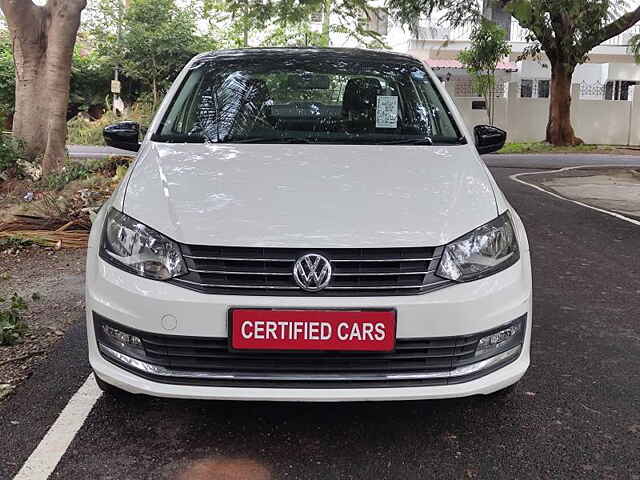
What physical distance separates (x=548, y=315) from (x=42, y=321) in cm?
301

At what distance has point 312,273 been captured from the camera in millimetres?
2510

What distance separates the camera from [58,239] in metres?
6.44

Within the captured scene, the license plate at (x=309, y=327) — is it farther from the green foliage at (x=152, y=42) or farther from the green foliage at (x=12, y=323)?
the green foliage at (x=152, y=42)

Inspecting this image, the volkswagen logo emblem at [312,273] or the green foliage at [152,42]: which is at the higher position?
the green foliage at [152,42]

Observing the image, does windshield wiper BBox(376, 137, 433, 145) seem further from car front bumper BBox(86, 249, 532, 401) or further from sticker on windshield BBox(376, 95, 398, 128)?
car front bumper BBox(86, 249, 532, 401)

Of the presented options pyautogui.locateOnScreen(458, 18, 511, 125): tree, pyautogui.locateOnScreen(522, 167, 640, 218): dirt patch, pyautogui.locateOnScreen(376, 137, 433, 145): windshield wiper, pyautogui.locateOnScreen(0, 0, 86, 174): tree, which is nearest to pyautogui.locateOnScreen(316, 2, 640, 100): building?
pyautogui.locateOnScreen(458, 18, 511, 125): tree

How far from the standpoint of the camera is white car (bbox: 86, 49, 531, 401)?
2.50 m

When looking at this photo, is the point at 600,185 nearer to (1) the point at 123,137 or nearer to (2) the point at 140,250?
(1) the point at 123,137

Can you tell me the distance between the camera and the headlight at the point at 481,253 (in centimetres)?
260

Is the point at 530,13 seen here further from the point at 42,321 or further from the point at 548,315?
the point at 42,321

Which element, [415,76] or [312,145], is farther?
[415,76]

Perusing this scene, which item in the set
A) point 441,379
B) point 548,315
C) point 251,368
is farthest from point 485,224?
point 548,315

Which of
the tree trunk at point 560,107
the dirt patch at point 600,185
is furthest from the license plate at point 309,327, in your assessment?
the tree trunk at point 560,107

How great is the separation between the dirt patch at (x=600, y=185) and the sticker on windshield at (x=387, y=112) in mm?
5742
